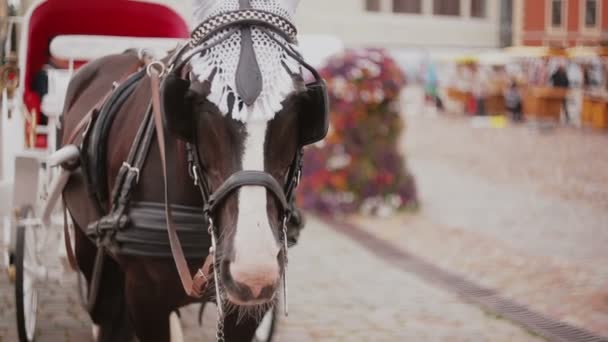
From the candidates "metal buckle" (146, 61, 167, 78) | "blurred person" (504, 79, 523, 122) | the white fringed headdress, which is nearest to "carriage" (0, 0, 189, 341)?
"metal buckle" (146, 61, 167, 78)

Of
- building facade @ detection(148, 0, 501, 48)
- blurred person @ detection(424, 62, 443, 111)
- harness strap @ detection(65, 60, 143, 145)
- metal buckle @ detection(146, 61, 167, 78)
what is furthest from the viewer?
blurred person @ detection(424, 62, 443, 111)

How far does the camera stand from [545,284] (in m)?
7.62

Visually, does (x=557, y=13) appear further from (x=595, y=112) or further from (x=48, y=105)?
(x=48, y=105)

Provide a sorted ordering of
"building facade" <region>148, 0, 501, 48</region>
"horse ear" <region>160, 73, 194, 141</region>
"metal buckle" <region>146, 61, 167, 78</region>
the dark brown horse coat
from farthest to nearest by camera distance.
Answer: "building facade" <region>148, 0, 501, 48</region> < "metal buckle" <region>146, 61, 167, 78</region> < the dark brown horse coat < "horse ear" <region>160, 73, 194, 141</region>

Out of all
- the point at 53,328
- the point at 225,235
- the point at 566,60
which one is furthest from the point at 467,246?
the point at 566,60

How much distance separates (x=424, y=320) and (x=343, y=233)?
379cm

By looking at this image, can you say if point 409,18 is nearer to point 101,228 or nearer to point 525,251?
point 525,251

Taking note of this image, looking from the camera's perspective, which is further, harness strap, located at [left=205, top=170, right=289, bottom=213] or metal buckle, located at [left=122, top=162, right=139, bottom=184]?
→ metal buckle, located at [left=122, top=162, right=139, bottom=184]

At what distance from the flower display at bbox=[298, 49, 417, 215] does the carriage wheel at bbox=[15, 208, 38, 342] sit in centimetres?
600

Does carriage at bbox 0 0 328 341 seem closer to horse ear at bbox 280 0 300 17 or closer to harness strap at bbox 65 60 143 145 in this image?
harness strap at bbox 65 60 143 145

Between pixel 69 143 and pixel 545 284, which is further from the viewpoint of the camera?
pixel 545 284

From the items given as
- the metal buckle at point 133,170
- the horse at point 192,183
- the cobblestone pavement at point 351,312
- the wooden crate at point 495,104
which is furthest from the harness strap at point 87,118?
the wooden crate at point 495,104

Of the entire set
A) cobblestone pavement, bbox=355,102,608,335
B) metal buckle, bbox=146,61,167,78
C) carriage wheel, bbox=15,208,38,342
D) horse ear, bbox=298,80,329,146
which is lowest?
cobblestone pavement, bbox=355,102,608,335

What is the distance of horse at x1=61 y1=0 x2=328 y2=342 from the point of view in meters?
2.52
